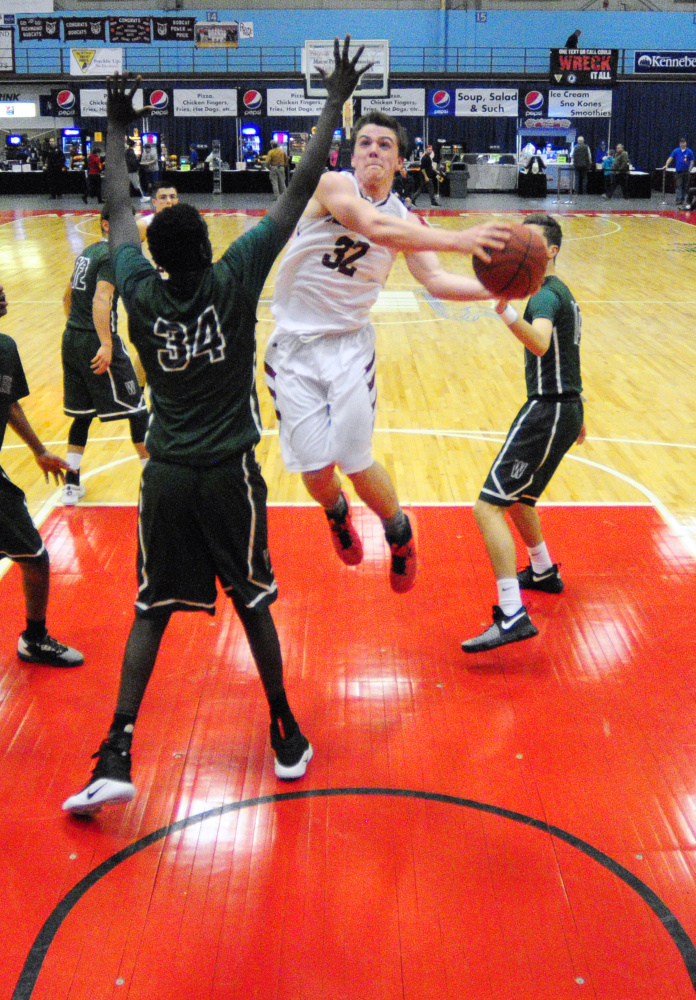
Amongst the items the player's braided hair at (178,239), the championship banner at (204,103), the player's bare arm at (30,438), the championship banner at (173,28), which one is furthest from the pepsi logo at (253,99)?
the player's braided hair at (178,239)

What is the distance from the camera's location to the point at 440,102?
30.5 metres

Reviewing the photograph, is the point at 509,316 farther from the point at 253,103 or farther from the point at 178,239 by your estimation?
the point at 253,103

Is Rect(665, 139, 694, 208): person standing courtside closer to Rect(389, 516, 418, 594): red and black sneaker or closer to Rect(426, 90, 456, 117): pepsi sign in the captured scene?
Rect(426, 90, 456, 117): pepsi sign

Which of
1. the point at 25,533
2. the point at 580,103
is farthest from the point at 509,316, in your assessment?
the point at 580,103

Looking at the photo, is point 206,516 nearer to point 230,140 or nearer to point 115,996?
point 115,996

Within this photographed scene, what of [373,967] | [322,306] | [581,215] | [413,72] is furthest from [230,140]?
[373,967]

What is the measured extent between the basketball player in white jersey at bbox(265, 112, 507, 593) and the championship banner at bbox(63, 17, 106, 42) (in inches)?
1170

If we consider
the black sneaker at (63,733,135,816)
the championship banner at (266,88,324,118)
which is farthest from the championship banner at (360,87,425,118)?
the black sneaker at (63,733,135,816)

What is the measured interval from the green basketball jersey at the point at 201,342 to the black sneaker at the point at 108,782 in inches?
38.4

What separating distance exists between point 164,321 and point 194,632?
78.9 inches

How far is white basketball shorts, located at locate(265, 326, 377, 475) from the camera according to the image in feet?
13.7

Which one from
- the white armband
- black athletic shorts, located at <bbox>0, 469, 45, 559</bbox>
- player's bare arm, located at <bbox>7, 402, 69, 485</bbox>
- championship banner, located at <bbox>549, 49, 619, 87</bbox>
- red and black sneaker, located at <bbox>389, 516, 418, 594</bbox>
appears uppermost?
championship banner, located at <bbox>549, 49, 619, 87</bbox>

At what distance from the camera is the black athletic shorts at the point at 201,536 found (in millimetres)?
3070

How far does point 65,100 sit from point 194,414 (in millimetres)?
31593
